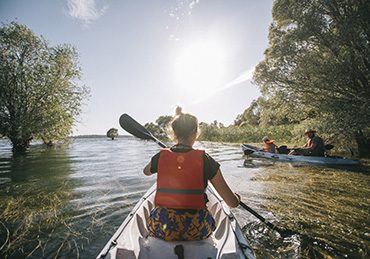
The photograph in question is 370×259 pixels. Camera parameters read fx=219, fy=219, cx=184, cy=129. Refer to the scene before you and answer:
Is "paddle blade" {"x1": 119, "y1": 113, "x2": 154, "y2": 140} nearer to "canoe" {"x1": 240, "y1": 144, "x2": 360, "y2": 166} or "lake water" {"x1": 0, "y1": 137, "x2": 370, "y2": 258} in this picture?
"lake water" {"x1": 0, "y1": 137, "x2": 370, "y2": 258}

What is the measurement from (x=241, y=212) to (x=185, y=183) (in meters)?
3.43

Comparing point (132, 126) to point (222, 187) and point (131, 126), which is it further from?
point (222, 187)

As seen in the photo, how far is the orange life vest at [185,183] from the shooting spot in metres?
2.39

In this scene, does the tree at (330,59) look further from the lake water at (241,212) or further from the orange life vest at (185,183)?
the orange life vest at (185,183)

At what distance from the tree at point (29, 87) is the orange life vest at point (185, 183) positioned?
65.4 feet

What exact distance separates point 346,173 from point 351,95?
5.02 meters

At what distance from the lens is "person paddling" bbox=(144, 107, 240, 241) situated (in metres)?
2.38

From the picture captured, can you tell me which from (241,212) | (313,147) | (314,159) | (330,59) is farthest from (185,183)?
(330,59)

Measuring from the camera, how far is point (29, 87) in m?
18.5

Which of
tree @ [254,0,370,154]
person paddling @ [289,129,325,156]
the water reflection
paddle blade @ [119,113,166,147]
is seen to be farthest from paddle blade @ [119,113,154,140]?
tree @ [254,0,370,154]

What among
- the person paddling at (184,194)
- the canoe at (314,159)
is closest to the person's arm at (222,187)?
the person paddling at (184,194)

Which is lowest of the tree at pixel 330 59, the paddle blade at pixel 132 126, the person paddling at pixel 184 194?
the person paddling at pixel 184 194

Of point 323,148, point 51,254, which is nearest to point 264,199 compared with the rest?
point 51,254

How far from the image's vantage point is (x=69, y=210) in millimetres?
5668
